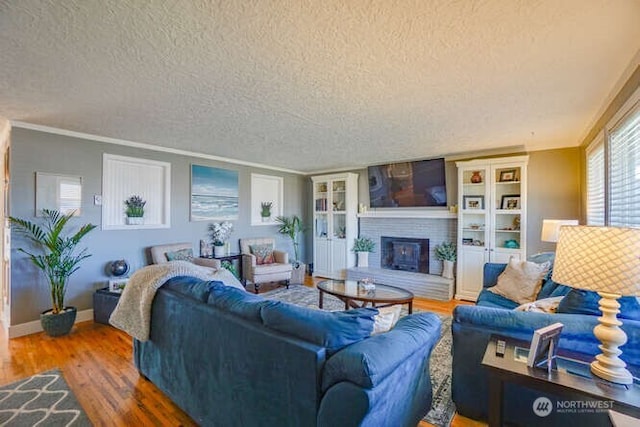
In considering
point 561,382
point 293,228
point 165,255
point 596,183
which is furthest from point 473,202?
point 165,255

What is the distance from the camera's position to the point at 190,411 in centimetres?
190

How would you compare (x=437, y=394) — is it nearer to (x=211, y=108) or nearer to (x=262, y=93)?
(x=262, y=93)

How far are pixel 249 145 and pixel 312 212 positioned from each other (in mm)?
2863

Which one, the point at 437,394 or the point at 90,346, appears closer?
the point at 437,394

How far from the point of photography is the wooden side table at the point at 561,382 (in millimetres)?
1251

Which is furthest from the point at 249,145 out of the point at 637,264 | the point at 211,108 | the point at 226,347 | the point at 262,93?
the point at 637,264

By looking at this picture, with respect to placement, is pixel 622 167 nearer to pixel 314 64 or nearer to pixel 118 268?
pixel 314 64

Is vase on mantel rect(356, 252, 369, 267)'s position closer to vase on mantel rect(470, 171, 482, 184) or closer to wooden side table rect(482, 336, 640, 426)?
vase on mantel rect(470, 171, 482, 184)

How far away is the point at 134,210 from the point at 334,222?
3678 millimetres

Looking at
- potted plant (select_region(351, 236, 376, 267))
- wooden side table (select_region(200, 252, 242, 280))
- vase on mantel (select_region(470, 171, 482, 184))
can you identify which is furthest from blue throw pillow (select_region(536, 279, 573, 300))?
wooden side table (select_region(200, 252, 242, 280))

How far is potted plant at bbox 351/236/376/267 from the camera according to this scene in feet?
19.5

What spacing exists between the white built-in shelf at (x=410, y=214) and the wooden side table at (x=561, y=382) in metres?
3.58

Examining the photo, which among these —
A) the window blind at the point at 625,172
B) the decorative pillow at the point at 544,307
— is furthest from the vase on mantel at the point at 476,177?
the decorative pillow at the point at 544,307

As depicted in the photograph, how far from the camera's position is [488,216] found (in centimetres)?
459
